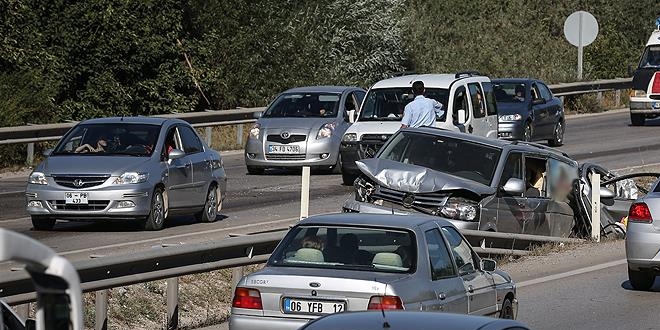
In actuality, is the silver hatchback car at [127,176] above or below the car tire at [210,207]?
above

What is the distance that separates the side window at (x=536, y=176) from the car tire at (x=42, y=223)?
588cm

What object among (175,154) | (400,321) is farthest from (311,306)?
(175,154)

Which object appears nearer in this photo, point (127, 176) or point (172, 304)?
→ point (172, 304)

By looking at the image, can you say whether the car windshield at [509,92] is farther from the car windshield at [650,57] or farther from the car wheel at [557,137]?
the car windshield at [650,57]

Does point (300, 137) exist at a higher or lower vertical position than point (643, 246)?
lower

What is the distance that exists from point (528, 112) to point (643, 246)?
18.3 meters

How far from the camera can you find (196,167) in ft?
62.4

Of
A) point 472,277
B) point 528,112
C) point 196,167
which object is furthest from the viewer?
point 528,112

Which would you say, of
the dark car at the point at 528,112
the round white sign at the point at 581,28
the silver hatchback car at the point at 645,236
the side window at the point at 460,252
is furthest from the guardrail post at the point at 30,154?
the round white sign at the point at 581,28

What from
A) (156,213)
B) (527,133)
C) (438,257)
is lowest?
(527,133)

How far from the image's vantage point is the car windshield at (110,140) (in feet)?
60.0

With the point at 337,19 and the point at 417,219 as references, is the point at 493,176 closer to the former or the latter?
the point at 417,219

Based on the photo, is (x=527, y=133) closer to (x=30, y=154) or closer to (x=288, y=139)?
(x=288, y=139)

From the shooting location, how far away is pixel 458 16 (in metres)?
52.1
